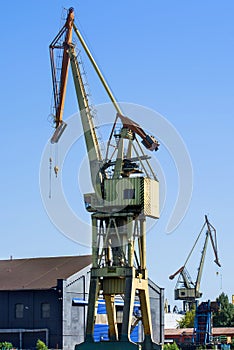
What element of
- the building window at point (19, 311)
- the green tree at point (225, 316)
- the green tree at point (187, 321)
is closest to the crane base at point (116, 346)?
the building window at point (19, 311)

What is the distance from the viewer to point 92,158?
58.3 metres

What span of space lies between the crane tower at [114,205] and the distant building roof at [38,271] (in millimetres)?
18747

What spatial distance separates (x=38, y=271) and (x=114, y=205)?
26049 millimetres

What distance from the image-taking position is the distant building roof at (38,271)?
252ft

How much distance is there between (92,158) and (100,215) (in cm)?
438

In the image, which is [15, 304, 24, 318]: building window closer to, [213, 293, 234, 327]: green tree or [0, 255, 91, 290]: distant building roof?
[0, 255, 91, 290]: distant building roof

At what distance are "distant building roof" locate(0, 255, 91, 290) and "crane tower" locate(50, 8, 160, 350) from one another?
18.7m

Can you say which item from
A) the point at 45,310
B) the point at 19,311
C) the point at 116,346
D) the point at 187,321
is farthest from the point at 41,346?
the point at 187,321

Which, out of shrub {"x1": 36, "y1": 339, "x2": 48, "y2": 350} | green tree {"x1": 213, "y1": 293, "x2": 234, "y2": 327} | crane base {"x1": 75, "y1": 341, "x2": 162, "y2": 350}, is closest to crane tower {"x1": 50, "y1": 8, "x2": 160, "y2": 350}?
crane base {"x1": 75, "y1": 341, "x2": 162, "y2": 350}

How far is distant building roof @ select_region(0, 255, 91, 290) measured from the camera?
76.8 meters

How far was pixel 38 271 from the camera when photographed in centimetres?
8031

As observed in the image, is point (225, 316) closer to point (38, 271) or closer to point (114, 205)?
point (38, 271)

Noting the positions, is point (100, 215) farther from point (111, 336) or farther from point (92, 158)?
point (111, 336)

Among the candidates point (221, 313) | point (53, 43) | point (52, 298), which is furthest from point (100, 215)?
point (221, 313)
